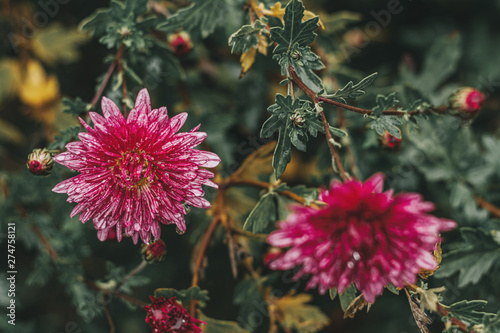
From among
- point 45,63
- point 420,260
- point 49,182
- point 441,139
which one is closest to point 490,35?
point 441,139

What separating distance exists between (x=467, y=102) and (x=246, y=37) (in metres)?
0.56

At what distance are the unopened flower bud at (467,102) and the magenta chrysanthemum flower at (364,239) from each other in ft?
1.22

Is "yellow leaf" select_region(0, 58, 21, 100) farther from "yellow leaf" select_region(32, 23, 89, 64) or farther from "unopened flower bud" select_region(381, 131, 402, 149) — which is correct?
"unopened flower bud" select_region(381, 131, 402, 149)

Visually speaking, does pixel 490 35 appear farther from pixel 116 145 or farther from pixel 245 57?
pixel 116 145

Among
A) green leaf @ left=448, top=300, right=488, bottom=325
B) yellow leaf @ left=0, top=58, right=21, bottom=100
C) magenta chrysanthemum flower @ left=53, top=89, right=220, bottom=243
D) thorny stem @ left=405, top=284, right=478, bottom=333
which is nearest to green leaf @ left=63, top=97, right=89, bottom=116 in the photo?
magenta chrysanthemum flower @ left=53, top=89, right=220, bottom=243

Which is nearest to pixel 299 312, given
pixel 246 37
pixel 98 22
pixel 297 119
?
pixel 297 119

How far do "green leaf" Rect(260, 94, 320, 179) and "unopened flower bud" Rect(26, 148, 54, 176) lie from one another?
533mm

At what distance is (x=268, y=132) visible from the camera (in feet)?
3.09

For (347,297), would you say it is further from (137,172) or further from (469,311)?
(137,172)

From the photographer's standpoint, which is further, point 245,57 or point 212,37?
point 212,37

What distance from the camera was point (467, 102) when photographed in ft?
3.28

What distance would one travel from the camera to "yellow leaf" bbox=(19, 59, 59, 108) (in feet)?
6.40

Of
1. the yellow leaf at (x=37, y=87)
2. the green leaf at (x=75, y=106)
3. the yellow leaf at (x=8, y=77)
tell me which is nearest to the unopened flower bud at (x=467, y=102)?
the green leaf at (x=75, y=106)

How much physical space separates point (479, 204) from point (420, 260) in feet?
2.58
